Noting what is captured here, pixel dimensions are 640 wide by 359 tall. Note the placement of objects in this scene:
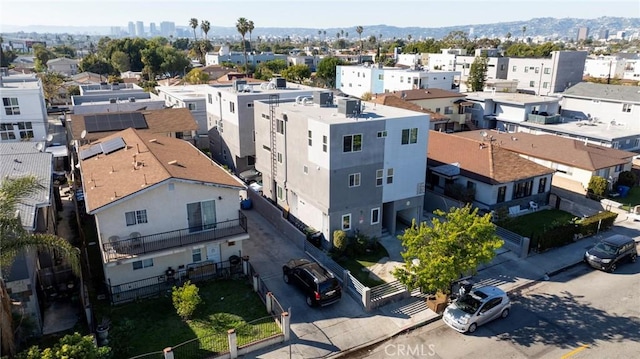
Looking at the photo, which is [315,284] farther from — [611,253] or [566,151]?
[566,151]

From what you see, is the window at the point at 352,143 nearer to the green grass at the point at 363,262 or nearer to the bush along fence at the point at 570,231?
the green grass at the point at 363,262

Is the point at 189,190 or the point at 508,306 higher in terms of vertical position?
the point at 189,190

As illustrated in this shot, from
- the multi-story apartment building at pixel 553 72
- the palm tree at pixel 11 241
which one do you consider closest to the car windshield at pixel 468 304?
the palm tree at pixel 11 241

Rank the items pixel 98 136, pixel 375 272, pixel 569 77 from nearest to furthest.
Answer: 1. pixel 375 272
2. pixel 98 136
3. pixel 569 77

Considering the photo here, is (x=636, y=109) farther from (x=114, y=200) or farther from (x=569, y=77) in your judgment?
(x=114, y=200)

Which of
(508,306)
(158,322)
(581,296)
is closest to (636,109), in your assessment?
(581,296)
